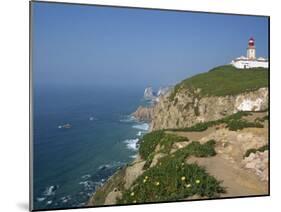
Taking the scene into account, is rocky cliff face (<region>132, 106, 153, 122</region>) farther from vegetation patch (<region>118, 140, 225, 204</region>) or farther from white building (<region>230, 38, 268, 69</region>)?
white building (<region>230, 38, 268, 69</region>)

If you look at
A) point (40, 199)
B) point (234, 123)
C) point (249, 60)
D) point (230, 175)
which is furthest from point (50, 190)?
point (249, 60)

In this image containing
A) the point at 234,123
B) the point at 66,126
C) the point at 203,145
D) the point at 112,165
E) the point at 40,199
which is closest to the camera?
the point at 40,199

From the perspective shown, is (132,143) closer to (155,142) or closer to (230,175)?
(155,142)

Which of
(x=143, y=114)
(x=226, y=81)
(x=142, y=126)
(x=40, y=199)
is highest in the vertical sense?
(x=226, y=81)

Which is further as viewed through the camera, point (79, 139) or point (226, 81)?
point (226, 81)

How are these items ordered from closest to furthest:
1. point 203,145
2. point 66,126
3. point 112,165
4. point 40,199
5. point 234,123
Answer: point 40,199 → point 66,126 → point 112,165 → point 203,145 → point 234,123

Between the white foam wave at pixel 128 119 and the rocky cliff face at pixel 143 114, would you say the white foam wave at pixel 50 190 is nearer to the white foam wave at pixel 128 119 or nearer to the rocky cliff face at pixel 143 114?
the white foam wave at pixel 128 119
